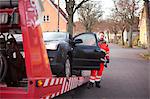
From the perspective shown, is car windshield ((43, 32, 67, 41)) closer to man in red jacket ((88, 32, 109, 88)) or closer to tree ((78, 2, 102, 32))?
man in red jacket ((88, 32, 109, 88))

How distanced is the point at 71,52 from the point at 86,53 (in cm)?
91

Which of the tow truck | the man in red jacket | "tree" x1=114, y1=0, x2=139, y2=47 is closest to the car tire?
the man in red jacket

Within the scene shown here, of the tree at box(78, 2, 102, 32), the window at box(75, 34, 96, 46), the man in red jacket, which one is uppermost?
the tree at box(78, 2, 102, 32)

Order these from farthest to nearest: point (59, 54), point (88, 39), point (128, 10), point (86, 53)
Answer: point (128, 10), point (88, 39), point (86, 53), point (59, 54)

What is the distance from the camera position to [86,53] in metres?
10.5

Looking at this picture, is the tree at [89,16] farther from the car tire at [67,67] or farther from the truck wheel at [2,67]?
the truck wheel at [2,67]

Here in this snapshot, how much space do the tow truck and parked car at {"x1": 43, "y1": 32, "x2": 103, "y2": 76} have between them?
199 centimetres

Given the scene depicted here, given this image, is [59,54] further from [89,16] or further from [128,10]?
[89,16]

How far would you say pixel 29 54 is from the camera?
5191 mm

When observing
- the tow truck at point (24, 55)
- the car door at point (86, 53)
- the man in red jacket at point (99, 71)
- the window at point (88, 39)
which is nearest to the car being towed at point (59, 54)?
the car door at point (86, 53)

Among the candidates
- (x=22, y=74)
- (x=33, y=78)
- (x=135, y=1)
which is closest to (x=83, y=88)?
(x=22, y=74)

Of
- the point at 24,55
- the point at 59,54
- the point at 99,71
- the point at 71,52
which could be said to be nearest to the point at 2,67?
the point at 24,55

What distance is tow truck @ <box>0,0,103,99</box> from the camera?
5.19 metres

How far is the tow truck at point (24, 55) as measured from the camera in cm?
519
